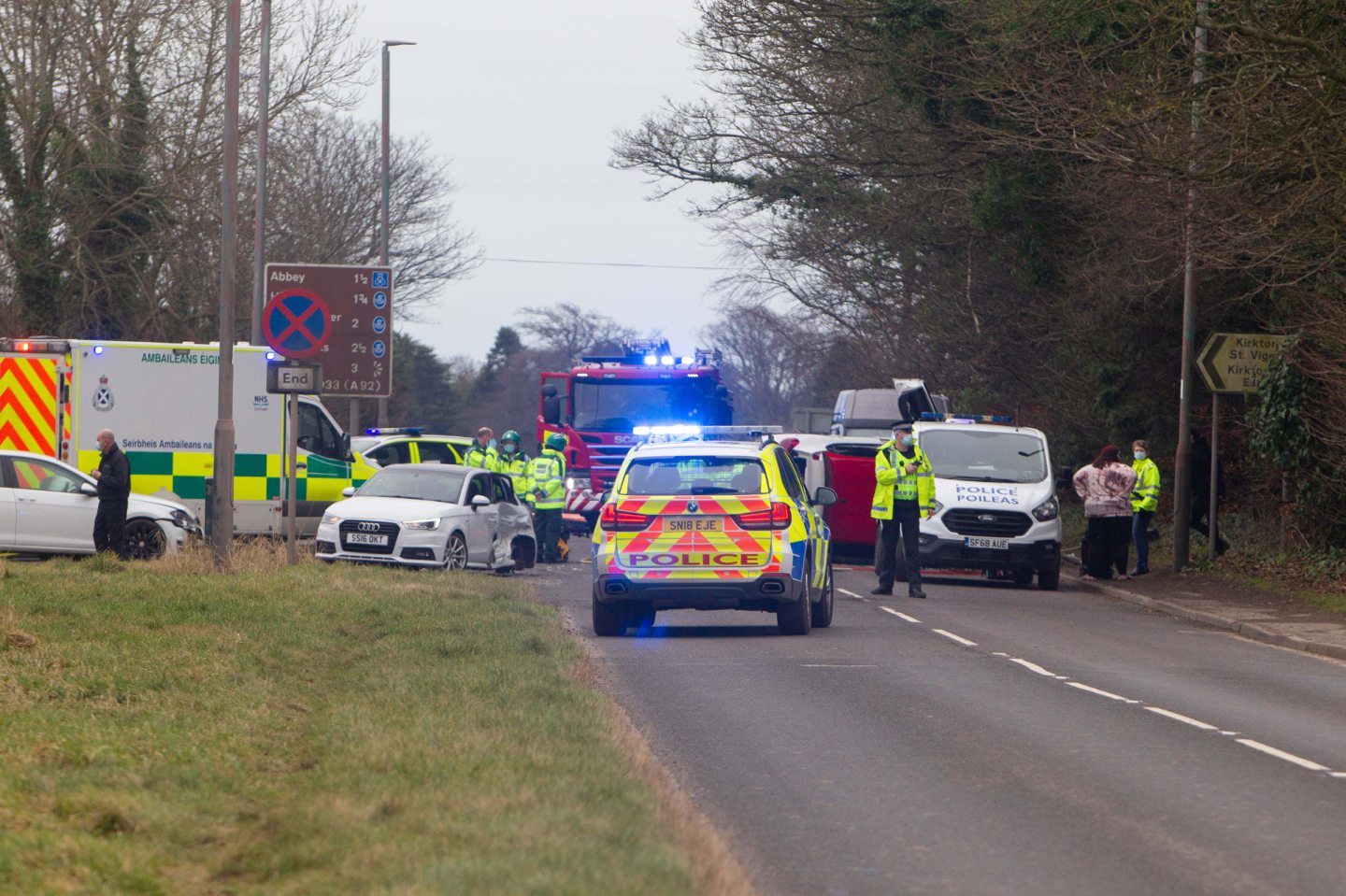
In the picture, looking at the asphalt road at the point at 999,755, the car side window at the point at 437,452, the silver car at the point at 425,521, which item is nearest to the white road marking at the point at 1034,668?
the asphalt road at the point at 999,755

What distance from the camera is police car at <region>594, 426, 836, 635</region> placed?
50.9ft

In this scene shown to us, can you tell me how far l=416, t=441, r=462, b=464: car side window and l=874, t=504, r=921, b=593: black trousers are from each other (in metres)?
10.4

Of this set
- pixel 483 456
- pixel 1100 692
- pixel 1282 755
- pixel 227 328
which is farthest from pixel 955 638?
pixel 483 456

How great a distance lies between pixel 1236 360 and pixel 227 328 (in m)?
12.8

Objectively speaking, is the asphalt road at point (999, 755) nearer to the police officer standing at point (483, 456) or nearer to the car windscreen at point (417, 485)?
the car windscreen at point (417, 485)

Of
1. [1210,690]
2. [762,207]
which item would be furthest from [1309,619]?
[762,207]

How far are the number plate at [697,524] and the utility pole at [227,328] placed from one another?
579cm

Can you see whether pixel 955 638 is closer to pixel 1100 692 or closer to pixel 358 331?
pixel 1100 692

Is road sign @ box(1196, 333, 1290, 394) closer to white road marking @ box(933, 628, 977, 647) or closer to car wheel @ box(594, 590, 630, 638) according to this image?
white road marking @ box(933, 628, 977, 647)

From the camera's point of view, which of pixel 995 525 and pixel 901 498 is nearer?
pixel 901 498

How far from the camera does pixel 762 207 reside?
33.2 meters

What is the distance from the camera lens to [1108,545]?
25.4m

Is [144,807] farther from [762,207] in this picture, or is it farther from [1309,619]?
[762,207]

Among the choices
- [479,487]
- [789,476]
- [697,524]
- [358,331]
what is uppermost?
[358,331]
